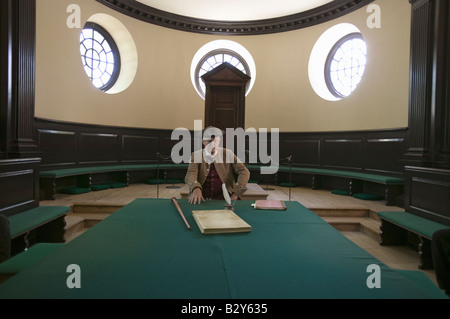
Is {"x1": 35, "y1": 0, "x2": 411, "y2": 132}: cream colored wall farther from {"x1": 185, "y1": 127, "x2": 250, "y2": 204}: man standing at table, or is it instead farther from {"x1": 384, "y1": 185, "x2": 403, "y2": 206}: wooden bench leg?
{"x1": 185, "y1": 127, "x2": 250, "y2": 204}: man standing at table

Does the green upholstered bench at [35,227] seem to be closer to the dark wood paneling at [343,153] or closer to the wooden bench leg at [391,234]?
the wooden bench leg at [391,234]

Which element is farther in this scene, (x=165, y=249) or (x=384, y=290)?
(x=165, y=249)

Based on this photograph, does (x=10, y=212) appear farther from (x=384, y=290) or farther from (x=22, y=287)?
(x=384, y=290)

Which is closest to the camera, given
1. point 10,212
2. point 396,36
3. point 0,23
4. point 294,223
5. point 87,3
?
point 294,223

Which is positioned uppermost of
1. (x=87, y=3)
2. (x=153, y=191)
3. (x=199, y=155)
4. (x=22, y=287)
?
(x=87, y=3)

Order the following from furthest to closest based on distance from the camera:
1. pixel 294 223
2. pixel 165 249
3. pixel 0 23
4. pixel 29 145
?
pixel 29 145, pixel 0 23, pixel 294 223, pixel 165 249

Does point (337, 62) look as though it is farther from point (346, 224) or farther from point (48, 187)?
point (48, 187)

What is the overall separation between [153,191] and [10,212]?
373 cm

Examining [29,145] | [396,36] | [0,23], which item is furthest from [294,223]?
[396,36]

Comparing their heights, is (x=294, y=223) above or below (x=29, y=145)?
below

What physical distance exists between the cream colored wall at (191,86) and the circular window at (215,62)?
47cm

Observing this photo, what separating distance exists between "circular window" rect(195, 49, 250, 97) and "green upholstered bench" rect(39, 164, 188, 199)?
115 inches

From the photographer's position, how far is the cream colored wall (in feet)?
20.5

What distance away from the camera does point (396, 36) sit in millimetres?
6320
